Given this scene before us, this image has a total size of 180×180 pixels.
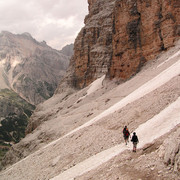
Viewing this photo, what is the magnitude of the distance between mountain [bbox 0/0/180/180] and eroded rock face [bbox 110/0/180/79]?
0.40 feet

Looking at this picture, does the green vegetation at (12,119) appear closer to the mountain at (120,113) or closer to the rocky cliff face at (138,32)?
the mountain at (120,113)

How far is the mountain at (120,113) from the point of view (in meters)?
9.71

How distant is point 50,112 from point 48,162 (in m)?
37.0

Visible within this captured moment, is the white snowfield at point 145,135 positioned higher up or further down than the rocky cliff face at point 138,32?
further down

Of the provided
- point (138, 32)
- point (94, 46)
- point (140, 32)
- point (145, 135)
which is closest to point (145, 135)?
point (145, 135)

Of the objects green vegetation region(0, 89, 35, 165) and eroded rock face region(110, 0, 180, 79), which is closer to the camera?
eroded rock face region(110, 0, 180, 79)

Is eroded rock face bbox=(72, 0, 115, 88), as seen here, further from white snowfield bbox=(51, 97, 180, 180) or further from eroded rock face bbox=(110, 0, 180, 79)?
white snowfield bbox=(51, 97, 180, 180)

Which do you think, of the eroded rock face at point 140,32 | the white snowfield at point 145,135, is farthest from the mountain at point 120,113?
the eroded rock face at point 140,32

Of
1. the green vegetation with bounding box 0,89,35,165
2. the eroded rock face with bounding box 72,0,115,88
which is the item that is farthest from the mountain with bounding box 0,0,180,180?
the green vegetation with bounding box 0,89,35,165

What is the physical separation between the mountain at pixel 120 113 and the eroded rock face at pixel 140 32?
0.12 metres

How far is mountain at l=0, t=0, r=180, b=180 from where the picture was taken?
9711 mm

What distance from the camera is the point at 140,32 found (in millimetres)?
38312

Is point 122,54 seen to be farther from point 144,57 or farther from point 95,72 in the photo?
point 95,72

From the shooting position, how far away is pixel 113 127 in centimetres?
1598
